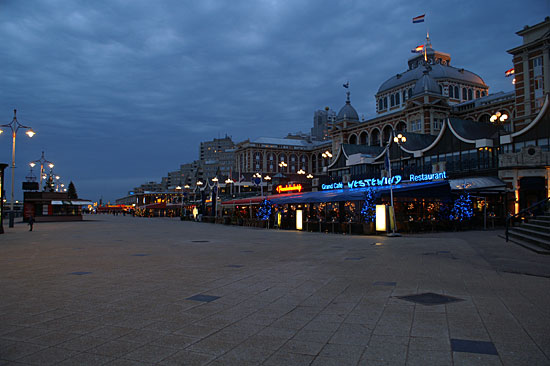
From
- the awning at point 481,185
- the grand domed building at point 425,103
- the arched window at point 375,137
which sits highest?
the grand domed building at point 425,103

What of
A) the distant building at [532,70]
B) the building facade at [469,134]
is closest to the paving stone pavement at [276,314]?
the building facade at [469,134]

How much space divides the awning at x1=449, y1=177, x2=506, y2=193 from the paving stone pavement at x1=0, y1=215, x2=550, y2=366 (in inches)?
975

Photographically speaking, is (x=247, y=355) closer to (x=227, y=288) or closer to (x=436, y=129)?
(x=227, y=288)

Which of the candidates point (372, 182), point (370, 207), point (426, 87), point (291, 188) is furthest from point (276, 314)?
point (426, 87)

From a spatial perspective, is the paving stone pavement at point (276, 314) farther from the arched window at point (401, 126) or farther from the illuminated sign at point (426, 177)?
the arched window at point (401, 126)

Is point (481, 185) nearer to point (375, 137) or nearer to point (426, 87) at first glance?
point (426, 87)

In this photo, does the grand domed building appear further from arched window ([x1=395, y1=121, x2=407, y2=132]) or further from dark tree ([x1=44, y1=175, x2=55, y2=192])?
dark tree ([x1=44, y1=175, x2=55, y2=192])

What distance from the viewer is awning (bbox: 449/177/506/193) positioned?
35.4 meters

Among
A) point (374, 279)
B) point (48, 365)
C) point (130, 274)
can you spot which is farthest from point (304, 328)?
point (130, 274)

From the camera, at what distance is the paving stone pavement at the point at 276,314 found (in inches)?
197

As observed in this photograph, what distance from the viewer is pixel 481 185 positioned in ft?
117

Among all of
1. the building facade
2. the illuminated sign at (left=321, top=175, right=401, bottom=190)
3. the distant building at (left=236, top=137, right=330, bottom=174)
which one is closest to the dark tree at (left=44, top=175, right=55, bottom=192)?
the distant building at (left=236, top=137, right=330, bottom=174)

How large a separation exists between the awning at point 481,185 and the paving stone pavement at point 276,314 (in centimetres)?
2476

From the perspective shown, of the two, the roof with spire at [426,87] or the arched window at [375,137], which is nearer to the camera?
the roof with spire at [426,87]
